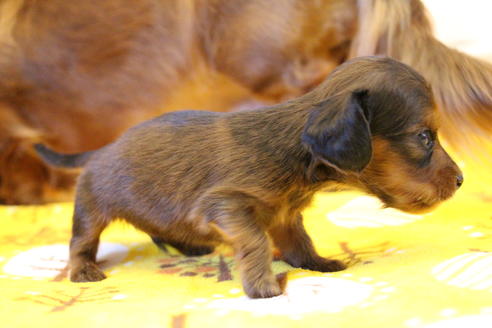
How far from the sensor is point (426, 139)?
117 cm

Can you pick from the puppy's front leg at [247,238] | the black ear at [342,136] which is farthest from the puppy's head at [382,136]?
the puppy's front leg at [247,238]

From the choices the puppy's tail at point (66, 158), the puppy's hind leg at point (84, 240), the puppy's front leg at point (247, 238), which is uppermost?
the puppy's front leg at point (247, 238)

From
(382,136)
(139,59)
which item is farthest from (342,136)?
(139,59)

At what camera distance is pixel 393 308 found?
0.98 meters

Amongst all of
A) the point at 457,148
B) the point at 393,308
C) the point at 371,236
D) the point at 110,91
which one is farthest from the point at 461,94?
the point at 110,91

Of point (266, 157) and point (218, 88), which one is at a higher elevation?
point (266, 157)

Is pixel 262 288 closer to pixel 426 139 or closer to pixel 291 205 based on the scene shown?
pixel 291 205

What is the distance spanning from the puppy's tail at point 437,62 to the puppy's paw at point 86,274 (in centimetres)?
99

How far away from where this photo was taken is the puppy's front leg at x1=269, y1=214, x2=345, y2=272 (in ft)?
4.38

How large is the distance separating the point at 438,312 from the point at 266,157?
41cm

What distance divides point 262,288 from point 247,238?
90mm

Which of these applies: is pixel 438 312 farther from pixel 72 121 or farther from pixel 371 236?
pixel 72 121

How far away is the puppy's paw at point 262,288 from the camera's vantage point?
3.71ft

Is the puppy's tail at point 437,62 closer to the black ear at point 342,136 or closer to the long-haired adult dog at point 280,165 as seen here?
the long-haired adult dog at point 280,165
